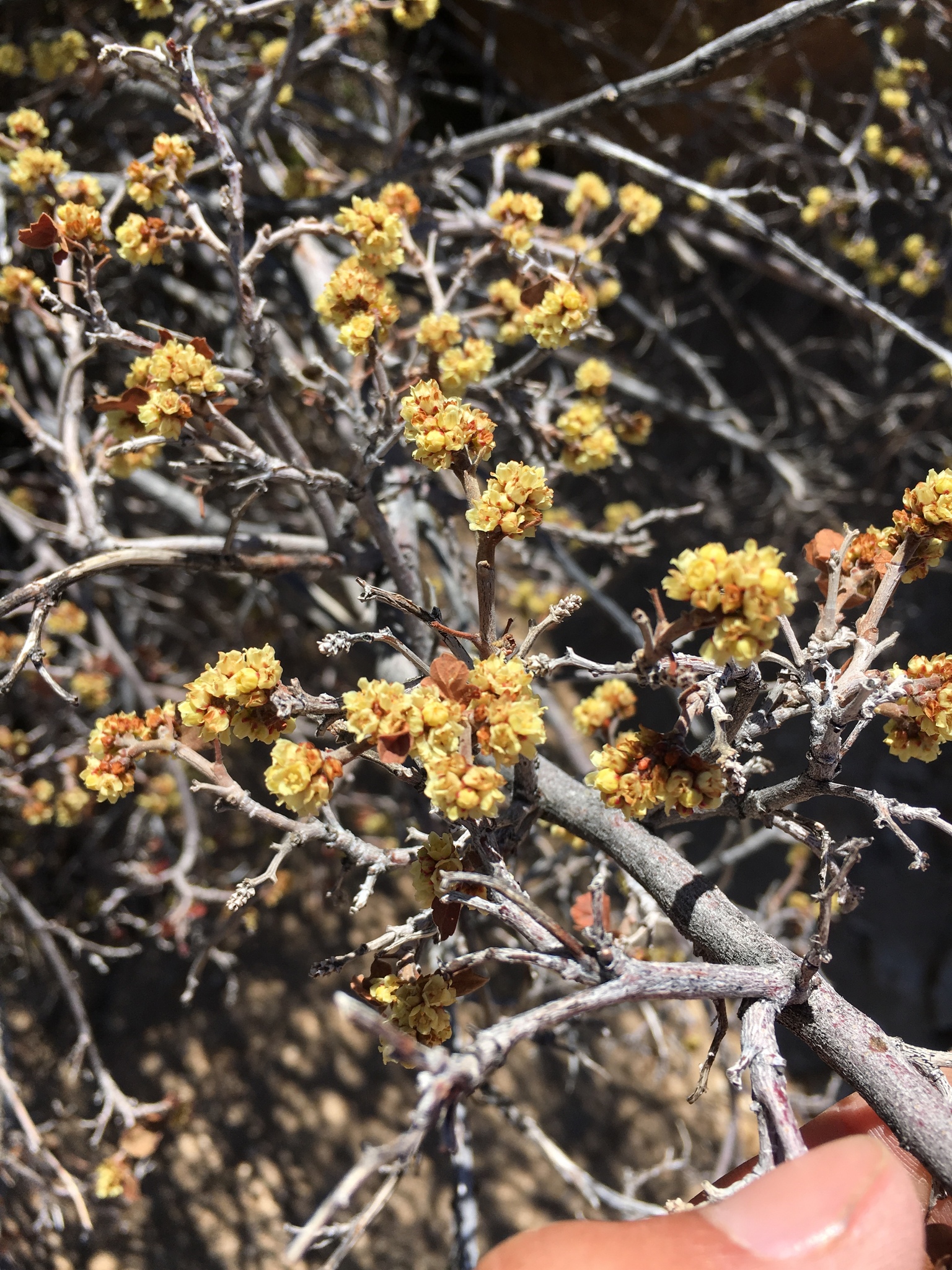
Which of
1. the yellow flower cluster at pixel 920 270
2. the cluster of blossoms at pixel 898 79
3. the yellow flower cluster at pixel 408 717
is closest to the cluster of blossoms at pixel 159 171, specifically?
the yellow flower cluster at pixel 408 717

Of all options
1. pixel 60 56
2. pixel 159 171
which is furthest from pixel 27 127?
pixel 60 56

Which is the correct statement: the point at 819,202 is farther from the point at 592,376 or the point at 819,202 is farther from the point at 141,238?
the point at 141,238

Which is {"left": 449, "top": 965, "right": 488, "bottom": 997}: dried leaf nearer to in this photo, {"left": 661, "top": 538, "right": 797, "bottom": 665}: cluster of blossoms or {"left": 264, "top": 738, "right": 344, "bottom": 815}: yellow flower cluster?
{"left": 264, "top": 738, "right": 344, "bottom": 815}: yellow flower cluster

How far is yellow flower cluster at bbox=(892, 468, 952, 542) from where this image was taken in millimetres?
1159

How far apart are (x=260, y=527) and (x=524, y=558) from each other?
1.36m

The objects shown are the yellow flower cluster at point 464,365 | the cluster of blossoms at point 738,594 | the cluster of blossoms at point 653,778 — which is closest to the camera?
the cluster of blossoms at point 738,594

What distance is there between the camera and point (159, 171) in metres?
1.57

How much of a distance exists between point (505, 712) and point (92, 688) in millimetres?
2164

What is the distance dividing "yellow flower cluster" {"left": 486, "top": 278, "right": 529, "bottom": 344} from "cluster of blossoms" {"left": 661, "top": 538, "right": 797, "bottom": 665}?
105 centimetres

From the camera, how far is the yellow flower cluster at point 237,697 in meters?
1.13

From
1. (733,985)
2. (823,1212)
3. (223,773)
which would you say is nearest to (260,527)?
(223,773)

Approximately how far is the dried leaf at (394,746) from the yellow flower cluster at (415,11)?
1.77 meters

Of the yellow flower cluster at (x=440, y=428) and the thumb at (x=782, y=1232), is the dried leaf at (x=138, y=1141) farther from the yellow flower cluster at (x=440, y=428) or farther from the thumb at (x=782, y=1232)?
the yellow flower cluster at (x=440, y=428)

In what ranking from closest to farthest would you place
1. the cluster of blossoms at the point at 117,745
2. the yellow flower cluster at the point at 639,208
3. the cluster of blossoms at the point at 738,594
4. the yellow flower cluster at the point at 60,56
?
the cluster of blossoms at the point at 738,594 < the cluster of blossoms at the point at 117,745 < the yellow flower cluster at the point at 639,208 < the yellow flower cluster at the point at 60,56
